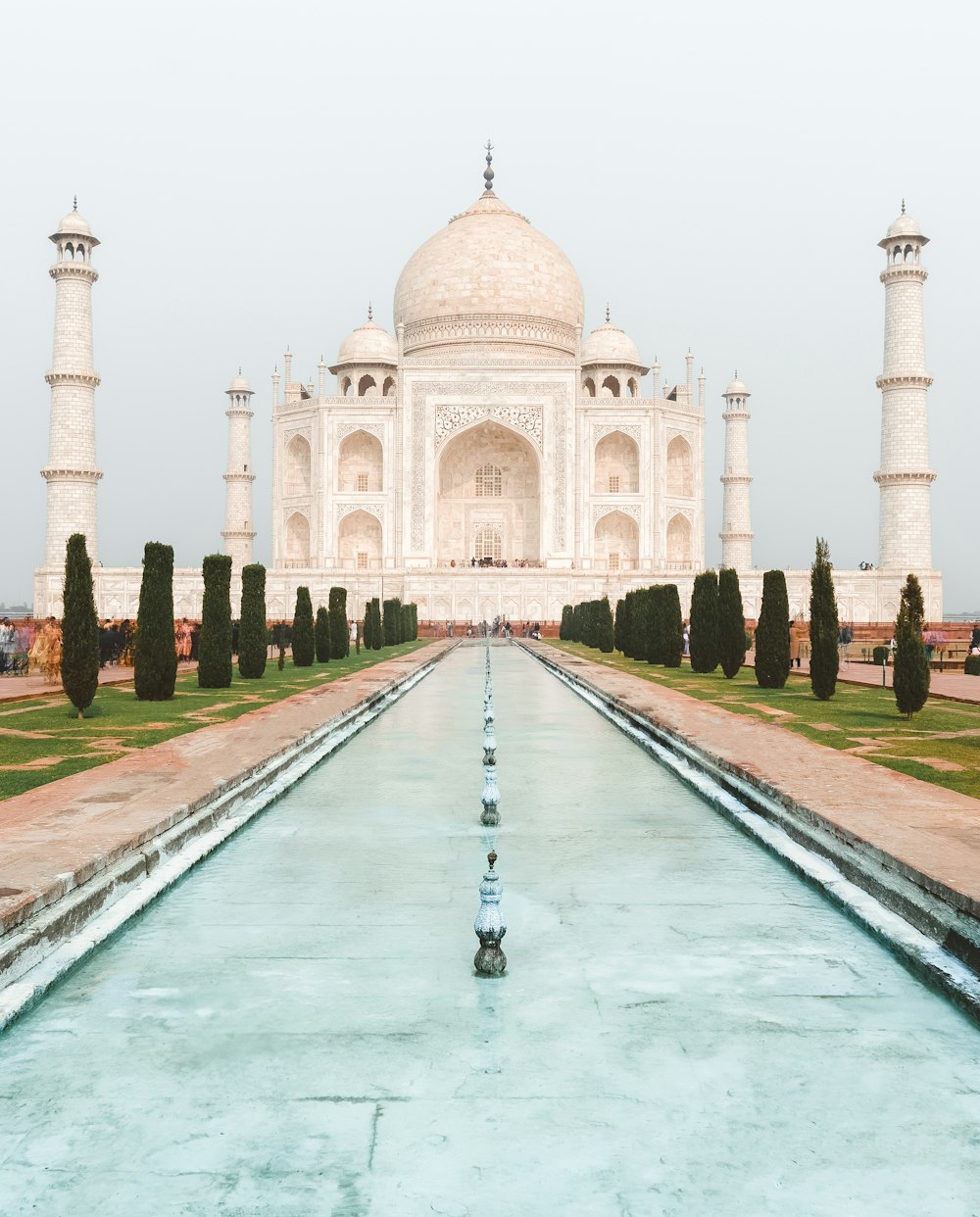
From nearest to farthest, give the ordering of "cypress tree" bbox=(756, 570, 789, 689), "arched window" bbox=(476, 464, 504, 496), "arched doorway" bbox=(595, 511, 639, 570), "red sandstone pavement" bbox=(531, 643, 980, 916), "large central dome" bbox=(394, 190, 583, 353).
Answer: "red sandstone pavement" bbox=(531, 643, 980, 916)
"cypress tree" bbox=(756, 570, 789, 689)
"arched doorway" bbox=(595, 511, 639, 570)
"large central dome" bbox=(394, 190, 583, 353)
"arched window" bbox=(476, 464, 504, 496)

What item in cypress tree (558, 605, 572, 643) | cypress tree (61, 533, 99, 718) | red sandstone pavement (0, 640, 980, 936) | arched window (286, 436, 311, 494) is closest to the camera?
red sandstone pavement (0, 640, 980, 936)

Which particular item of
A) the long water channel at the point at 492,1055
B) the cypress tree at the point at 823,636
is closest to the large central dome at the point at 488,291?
the cypress tree at the point at 823,636

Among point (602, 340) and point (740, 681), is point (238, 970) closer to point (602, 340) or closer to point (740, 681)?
point (740, 681)

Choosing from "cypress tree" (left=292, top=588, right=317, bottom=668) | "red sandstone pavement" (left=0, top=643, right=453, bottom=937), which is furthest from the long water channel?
"cypress tree" (left=292, top=588, right=317, bottom=668)

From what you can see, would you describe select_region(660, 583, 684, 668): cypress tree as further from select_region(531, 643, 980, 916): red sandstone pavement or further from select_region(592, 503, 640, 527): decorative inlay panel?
select_region(592, 503, 640, 527): decorative inlay panel

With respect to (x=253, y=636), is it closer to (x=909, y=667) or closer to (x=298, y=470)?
(x=909, y=667)

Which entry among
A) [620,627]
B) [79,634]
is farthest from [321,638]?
[79,634]

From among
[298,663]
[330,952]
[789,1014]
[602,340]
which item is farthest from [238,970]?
[602,340]
